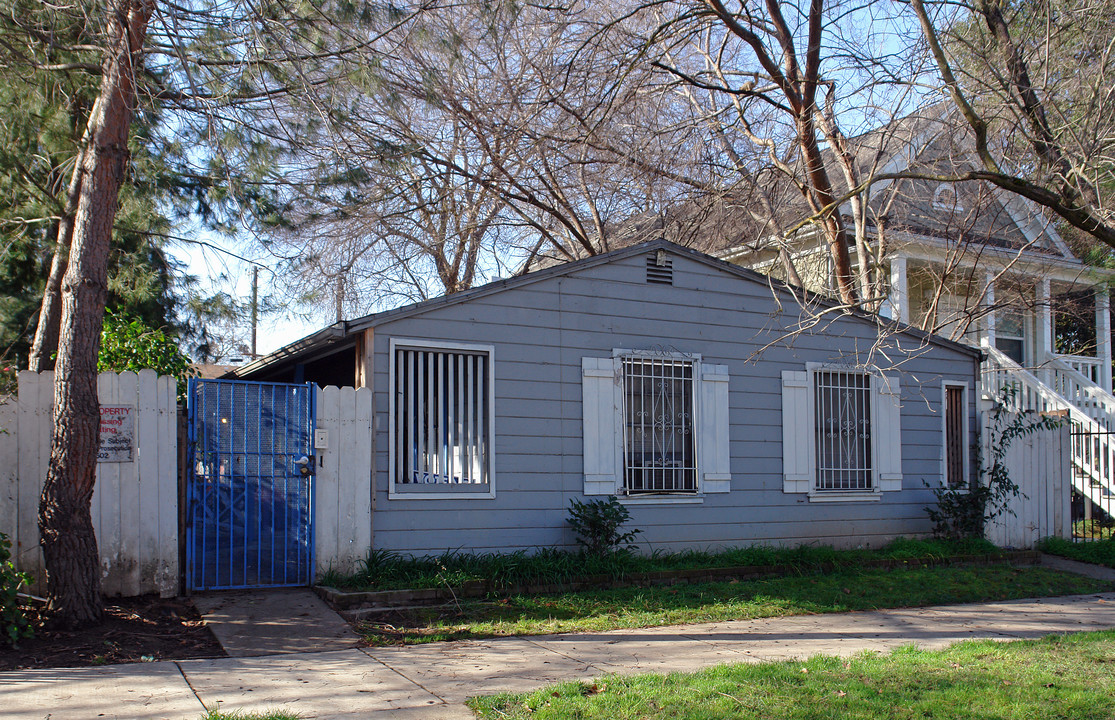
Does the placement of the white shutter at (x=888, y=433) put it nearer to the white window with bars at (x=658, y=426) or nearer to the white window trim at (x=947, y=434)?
the white window trim at (x=947, y=434)

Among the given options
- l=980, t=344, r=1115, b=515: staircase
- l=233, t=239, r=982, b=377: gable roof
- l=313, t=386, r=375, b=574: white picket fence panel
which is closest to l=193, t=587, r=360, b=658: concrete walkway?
l=313, t=386, r=375, b=574: white picket fence panel

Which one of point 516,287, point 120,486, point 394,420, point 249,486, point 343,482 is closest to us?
point 120,486

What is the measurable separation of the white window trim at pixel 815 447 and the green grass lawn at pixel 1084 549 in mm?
2774

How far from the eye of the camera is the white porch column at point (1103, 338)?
16578mm

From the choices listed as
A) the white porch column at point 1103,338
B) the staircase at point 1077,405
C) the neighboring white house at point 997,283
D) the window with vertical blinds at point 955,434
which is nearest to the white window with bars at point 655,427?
the window with vertical blinds at point 955,434

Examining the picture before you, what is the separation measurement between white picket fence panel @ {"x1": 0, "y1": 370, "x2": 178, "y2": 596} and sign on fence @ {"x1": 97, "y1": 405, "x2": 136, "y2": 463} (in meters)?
0.04

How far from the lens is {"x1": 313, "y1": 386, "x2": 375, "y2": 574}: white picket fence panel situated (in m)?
8.48

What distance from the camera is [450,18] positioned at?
10.6m

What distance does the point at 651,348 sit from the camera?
10.3 metres

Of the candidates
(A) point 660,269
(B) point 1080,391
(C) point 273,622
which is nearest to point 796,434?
(A) point 660,269

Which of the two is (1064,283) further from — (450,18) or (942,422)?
(450,18)

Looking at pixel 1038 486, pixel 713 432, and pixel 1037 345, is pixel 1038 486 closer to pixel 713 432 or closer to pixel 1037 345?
pixel 713 432

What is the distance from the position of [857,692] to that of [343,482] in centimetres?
511

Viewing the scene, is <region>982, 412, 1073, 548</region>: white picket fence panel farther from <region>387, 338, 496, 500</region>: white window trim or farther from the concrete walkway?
the concrete walkway
